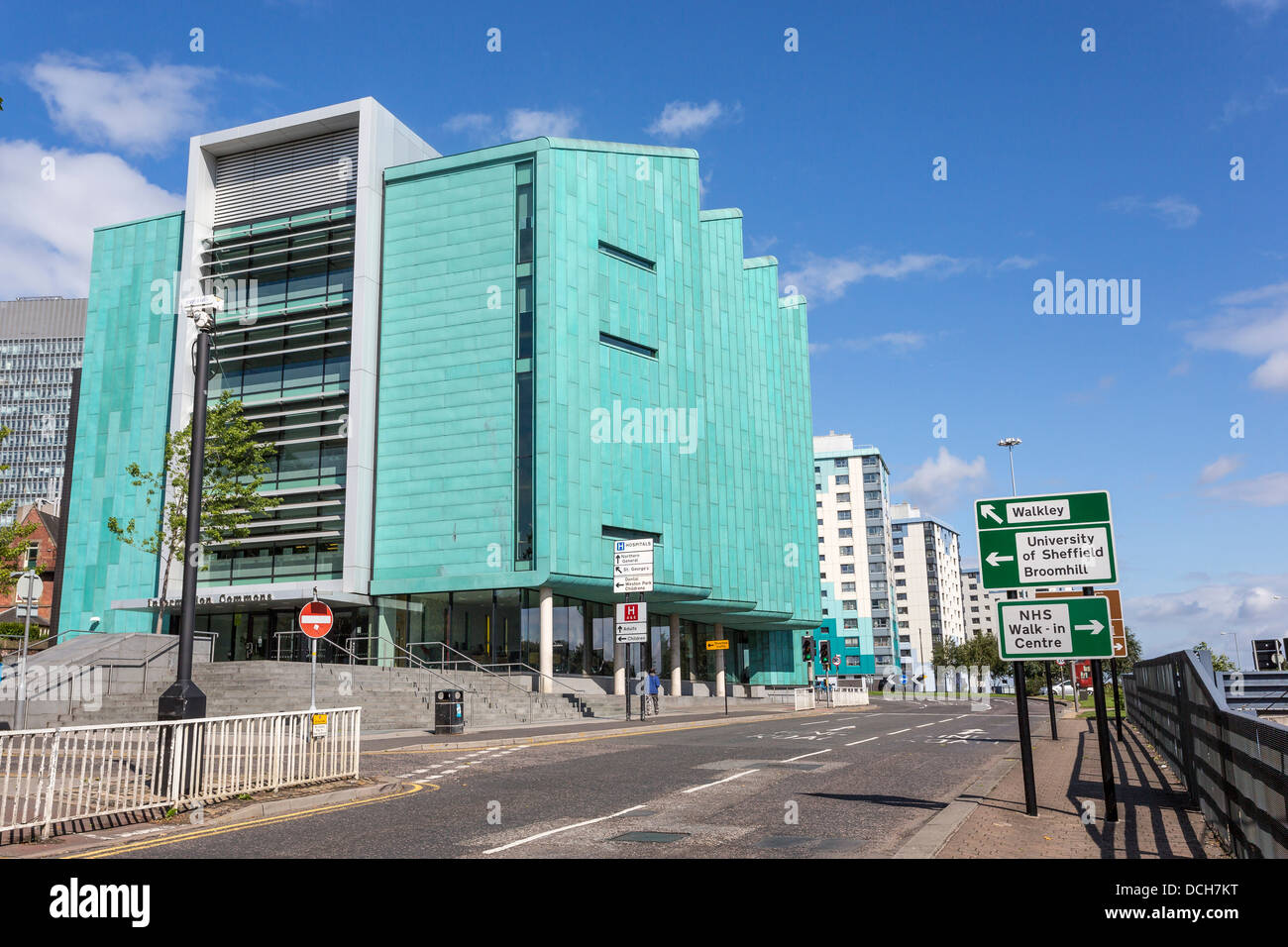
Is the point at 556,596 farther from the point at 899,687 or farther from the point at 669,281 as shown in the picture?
the point at 899,687

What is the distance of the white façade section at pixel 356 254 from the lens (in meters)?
47.2

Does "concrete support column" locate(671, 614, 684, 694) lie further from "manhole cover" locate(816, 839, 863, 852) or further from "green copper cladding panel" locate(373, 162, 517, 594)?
"manhole cover" locate(816, 839, 863, 852)

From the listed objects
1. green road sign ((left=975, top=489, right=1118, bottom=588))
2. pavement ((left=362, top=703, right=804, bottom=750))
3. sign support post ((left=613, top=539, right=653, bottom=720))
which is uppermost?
sign support post ((left=613, top=539, right=653, bottom=720))

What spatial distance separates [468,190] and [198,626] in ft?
91.3

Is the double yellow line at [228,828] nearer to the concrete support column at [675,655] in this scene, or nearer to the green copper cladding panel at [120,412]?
the concrete support column at [675,655]

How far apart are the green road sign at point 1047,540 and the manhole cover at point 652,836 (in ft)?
14.9

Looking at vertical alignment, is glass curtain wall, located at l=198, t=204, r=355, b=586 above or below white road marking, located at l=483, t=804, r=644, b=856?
above

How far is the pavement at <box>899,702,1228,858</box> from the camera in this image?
8.41m

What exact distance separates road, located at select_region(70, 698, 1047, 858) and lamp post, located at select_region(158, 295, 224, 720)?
2.06 m

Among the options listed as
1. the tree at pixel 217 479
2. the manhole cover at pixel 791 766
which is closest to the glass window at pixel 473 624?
the tree at pixel 217 479

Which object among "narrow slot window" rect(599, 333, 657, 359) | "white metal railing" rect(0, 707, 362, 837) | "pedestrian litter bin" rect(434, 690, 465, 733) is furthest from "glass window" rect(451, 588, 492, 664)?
"white metal railing" rect(0, 707, 362, 837)

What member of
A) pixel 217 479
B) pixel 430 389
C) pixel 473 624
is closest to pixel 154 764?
pixel 217 479

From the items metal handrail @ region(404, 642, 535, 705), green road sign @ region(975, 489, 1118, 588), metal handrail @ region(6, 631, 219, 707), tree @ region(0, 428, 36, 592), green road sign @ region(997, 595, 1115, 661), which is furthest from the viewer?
metal handrail @ region(404, 642, 535, 705)
